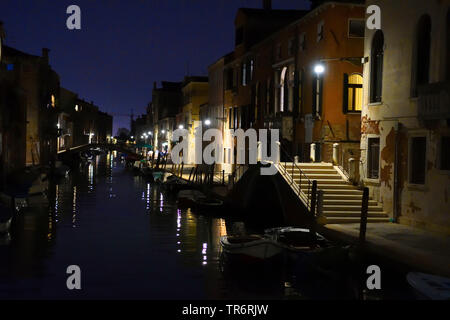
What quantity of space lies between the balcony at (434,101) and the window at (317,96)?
27.4 feet

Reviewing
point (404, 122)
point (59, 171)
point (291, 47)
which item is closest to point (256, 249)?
point (404, 122)

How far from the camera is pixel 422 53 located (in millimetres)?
19484

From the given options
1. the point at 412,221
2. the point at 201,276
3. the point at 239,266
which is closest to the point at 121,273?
the point at 201,276

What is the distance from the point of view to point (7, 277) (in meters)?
15.9

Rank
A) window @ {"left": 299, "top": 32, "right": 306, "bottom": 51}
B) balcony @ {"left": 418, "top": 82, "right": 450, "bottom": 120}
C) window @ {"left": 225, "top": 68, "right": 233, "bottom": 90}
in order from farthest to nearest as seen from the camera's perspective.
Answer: window @ {"left": 225, "top": 68, "right": 233, "bottom": 90} < window @ {"left": 299, "top": 32, "right": 306, "bottom": 51} < balcony @ {"left": 418, "top": 82, "right": 450, "bottom": 120}

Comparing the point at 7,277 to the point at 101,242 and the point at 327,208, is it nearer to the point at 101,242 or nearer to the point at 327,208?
the point at 101,242

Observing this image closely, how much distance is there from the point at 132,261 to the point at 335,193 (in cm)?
846

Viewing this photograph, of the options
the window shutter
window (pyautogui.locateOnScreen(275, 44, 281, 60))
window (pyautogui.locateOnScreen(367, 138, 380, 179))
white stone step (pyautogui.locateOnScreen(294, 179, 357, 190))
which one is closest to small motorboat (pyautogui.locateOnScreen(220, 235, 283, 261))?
white stone step (pyautogui.locateOnScreen(294, 179, 357, 190))

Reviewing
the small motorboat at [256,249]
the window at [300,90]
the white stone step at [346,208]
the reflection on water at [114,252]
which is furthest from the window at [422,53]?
the window at [300,90]

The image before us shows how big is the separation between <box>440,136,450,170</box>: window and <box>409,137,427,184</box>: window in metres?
1.20

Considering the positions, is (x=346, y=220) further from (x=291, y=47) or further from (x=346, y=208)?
(x=291, y=47)

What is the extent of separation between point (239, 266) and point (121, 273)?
3.45 m

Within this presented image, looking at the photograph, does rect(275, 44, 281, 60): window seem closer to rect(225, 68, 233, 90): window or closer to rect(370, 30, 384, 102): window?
rect(370, 30, 384, 102): window

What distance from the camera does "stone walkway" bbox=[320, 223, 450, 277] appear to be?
14047 mm
